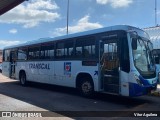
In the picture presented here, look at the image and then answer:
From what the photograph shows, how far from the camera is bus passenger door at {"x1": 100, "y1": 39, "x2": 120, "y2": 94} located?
10695 millimetres

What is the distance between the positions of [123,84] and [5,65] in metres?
12.6

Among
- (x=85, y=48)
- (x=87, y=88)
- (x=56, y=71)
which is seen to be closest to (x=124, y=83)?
(x=87, y=88)

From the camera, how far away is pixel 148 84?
33.8 ft

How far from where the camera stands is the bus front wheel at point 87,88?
39.0 feet

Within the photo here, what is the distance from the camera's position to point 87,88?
39.7ft

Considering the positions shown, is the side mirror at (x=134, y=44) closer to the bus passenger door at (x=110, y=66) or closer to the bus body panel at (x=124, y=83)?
the bus passenger door at (x=110, y=66)

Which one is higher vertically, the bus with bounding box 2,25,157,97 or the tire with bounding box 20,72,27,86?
the bus with bounding box 2,25,157,97

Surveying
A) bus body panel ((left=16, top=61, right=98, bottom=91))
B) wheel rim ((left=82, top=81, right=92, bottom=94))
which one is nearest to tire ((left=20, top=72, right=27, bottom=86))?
bus body panel ((left=16, top=61, right=98, bottom=91))

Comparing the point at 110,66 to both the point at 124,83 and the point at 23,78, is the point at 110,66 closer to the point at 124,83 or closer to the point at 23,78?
the point at 124,83

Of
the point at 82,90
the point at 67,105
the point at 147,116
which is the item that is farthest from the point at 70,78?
the point at 147,116

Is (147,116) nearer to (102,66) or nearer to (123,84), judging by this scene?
(123,84)

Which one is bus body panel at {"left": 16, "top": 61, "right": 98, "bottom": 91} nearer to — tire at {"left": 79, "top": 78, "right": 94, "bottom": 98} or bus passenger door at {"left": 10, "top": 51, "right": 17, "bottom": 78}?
tire at {"left": 79, "top": 78, "right": 94, "bottom": 98}

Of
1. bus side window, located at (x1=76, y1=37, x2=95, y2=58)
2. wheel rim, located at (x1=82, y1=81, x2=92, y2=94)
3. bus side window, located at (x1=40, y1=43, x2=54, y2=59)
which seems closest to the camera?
bus side window, located at (x1=76, y1=37, x2=95, y2=58)

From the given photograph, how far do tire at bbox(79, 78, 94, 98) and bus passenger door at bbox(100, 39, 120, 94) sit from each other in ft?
2.75
